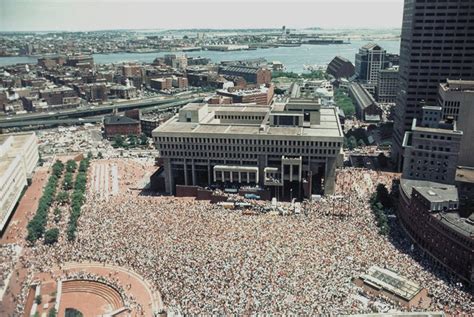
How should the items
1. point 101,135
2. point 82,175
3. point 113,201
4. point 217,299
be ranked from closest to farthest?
point 217,299, point 113,201, point 82,175, point 101,135

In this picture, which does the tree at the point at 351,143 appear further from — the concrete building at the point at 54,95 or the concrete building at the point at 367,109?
the concrete building at the point at 54,95

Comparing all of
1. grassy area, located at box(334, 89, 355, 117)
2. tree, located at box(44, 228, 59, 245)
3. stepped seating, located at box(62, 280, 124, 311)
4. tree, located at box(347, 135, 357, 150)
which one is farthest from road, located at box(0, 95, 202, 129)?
stepped seating, located at box(62, 280, 124, 311)

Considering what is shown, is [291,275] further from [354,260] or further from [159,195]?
[159,195]

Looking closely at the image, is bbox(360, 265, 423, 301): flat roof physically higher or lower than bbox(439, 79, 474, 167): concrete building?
lower

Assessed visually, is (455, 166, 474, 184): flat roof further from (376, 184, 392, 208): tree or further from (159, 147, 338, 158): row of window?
(159, 147, 338, 158): row of window

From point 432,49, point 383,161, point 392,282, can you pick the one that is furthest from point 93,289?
point 432,49

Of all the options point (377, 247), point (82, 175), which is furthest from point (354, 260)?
point (82, 175)

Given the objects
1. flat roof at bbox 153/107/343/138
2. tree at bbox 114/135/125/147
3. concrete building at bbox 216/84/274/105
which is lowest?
tree at bbox 114/135/125/147

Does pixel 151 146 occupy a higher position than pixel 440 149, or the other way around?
pixel 440 149
